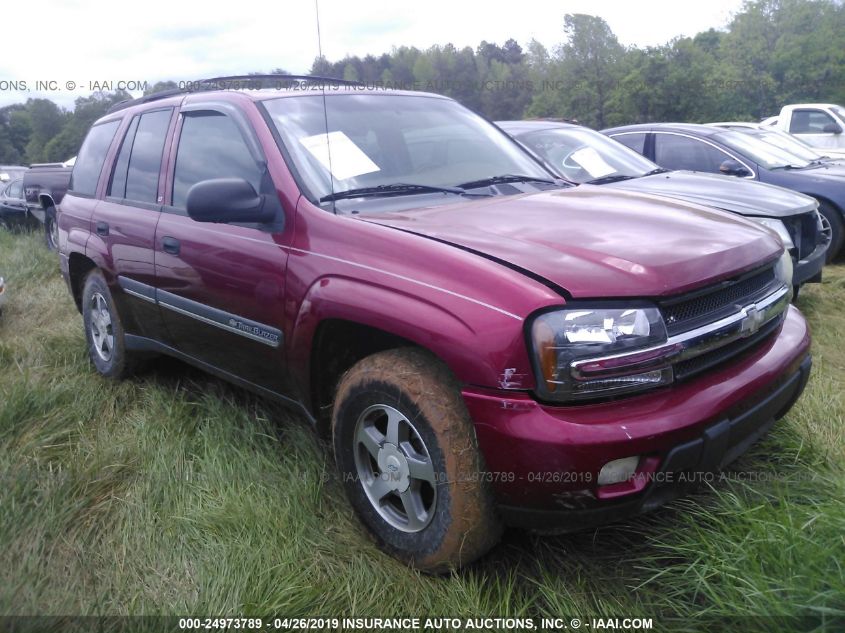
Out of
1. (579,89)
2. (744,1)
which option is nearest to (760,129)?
(579,89)

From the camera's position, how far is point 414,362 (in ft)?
7.70

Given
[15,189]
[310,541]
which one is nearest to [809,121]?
[310,541]

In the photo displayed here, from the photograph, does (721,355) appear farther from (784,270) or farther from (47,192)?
(47,192)

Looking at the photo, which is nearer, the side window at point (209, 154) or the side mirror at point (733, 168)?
the side window at point (209, 154)

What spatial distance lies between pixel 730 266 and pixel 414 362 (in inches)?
43.2

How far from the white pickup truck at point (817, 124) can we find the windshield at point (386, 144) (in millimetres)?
11089

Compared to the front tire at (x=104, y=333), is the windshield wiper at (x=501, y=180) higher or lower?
higher

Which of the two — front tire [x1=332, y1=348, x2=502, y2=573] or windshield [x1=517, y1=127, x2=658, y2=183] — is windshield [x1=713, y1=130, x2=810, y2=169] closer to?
windshield [x1=517, y1=127, x2=658, y2=183]

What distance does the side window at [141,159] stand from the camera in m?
3.75

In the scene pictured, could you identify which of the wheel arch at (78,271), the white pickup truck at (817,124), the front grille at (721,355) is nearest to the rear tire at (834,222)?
the front grille at (721,355)

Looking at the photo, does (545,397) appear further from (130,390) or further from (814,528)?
(130,390)

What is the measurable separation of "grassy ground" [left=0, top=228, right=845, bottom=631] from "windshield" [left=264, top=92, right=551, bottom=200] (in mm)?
1281

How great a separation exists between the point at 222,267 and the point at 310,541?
48.1 inches

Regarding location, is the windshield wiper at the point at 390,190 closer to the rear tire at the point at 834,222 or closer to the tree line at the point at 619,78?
the rear tire at the point at 834,222
